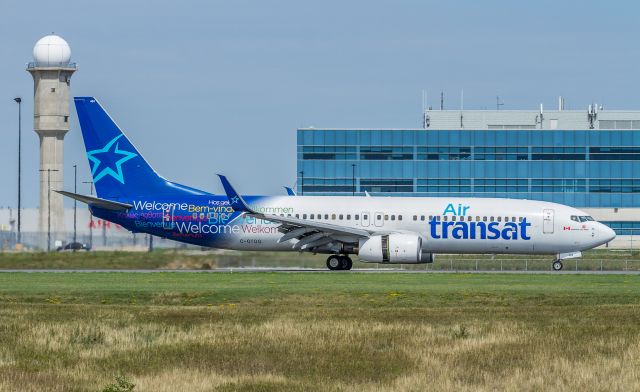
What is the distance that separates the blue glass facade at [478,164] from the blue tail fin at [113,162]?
68634 millimetres

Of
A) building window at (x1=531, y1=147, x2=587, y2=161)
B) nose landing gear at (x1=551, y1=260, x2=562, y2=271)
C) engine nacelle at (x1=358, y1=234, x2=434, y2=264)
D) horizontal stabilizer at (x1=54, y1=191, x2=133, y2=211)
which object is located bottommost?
nose landing gear at (x1=551, y1=260, x2=562, y2=271)

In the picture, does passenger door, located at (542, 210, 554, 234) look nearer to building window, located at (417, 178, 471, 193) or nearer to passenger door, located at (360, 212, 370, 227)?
passenger door, located at (360, 212, 370, 227)

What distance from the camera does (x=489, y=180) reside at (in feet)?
440

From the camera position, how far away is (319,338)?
92.3 ft

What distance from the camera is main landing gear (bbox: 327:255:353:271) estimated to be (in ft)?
200

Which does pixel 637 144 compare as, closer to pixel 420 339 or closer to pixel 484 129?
pixel 484 129

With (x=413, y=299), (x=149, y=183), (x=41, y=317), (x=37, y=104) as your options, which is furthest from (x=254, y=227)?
(x=37, y=104)

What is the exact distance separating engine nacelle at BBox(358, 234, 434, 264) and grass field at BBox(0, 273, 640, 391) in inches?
551

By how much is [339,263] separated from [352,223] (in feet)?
7.26

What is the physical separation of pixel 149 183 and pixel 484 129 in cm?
7636

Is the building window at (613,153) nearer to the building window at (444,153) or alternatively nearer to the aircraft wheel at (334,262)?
the building window at (444,153)

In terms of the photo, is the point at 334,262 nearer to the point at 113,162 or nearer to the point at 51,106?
the point at 113,162

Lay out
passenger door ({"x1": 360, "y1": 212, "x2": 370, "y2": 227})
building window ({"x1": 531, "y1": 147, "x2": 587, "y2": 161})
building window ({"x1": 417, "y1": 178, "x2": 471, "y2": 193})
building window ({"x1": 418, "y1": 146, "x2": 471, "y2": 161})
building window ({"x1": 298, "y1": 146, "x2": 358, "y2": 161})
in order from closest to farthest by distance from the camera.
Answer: passenger door ({"x1": 360, "y1": 212, "x2": 370, "y2": 227}), building window ({"x1": 531, "y1": 147, "x2": 587, "y2": 161}), building window ({"x1": 417, "y1": 178, "x2": 471, "y2": 193}), building window ({"x1": 298, "y1": 146, "x2": 358, "y2": 161}), building window ({"x1": 418, "y1": 146, "x2": 471, "y2": 161})

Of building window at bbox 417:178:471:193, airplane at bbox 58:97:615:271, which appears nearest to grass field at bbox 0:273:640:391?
airplane at bbox 58:97:615:271
